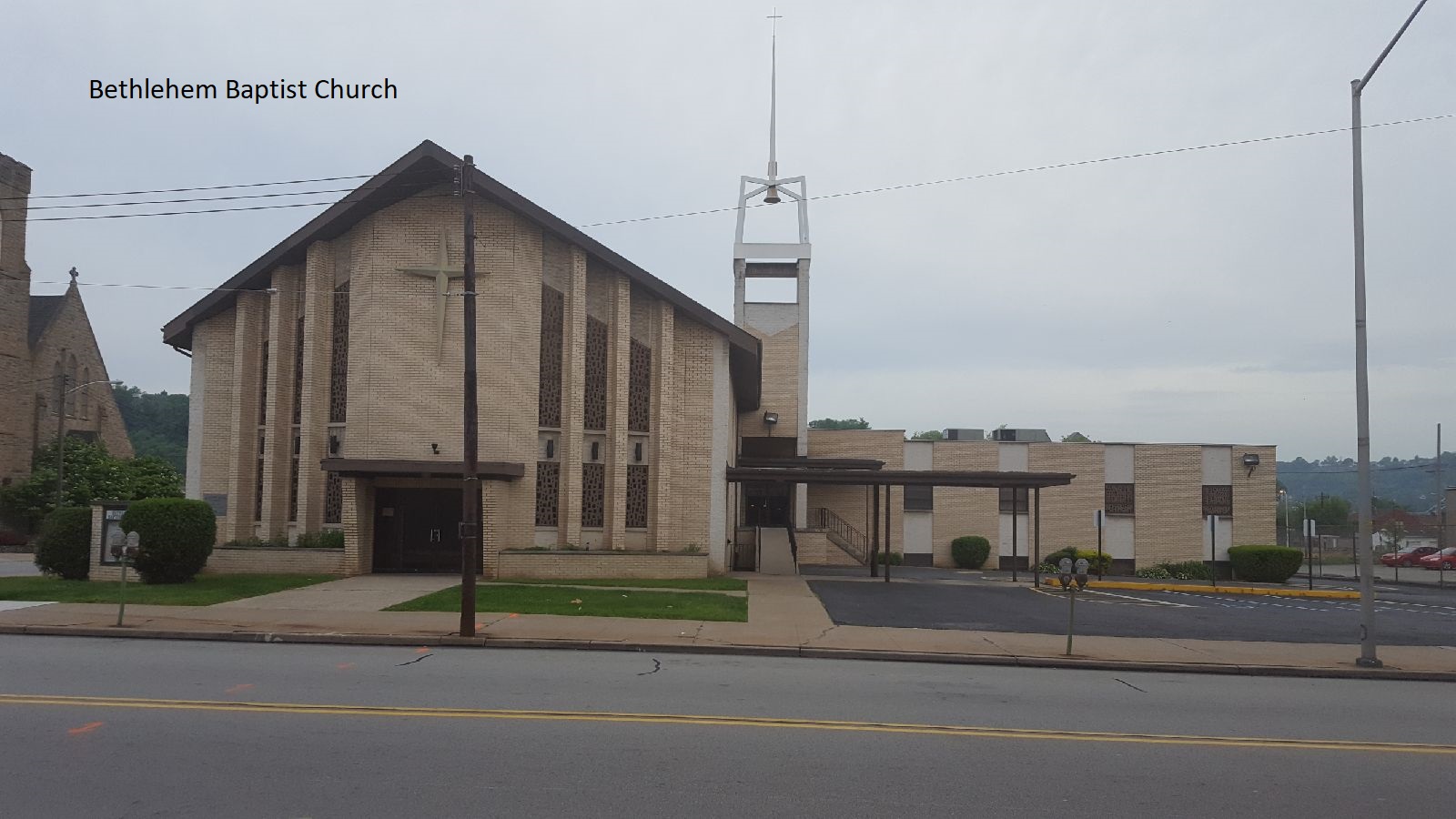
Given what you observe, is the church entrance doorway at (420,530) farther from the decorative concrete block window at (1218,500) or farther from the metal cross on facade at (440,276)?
the decorative concrete block window at (1218,500)

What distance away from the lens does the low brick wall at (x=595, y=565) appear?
950 inches

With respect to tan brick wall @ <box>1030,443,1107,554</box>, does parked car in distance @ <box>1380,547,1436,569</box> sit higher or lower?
lower

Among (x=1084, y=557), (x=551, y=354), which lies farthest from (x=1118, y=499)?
(x=551, y=354)

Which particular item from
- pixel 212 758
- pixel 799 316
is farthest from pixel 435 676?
pixel 799 316

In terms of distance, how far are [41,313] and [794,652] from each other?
6048cm

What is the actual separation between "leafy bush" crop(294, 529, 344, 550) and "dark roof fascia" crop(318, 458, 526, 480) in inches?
72.0

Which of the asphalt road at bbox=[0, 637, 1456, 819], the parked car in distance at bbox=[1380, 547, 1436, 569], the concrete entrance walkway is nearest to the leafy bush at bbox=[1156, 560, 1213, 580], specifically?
the parked car in distance at bbox=[1380, 547, 1436, 569]

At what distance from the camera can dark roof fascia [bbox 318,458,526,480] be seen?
23.2m

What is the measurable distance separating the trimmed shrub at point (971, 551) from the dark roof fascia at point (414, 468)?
22660 millimetres

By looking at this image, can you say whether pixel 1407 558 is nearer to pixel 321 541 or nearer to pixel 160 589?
pixel 321 541

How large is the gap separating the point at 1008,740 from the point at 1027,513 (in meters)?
34.5

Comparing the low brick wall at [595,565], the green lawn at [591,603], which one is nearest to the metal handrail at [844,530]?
the low brick wall at [595,565]

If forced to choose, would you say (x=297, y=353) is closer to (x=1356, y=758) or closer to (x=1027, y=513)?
(x=1356, y=758)

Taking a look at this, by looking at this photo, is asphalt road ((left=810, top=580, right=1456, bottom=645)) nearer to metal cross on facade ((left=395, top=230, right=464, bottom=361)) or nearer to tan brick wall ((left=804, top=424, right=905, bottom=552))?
metal cross on facade ((left=395, top=230, right=464, bottom=361))
